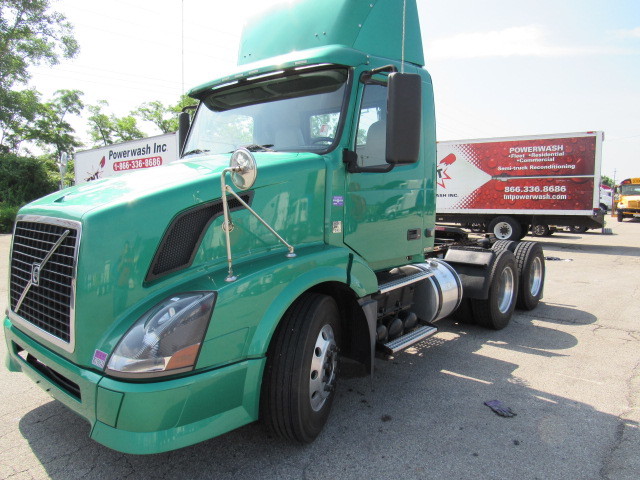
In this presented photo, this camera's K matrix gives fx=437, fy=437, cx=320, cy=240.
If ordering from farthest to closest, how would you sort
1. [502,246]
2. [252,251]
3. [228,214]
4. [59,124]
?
[59,124], [502,246], [252,251], [228,214]

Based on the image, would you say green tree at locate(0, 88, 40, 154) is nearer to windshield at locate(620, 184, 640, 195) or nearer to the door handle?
the door handle

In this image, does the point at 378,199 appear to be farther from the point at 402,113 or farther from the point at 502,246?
the point at 502,246

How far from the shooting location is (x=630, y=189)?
30.0 meters

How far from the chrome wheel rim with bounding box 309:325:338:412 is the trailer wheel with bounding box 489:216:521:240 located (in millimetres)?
13919

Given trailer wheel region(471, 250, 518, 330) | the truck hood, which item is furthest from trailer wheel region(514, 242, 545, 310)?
the truck hood

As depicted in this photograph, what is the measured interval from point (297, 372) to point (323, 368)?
1.34 feet

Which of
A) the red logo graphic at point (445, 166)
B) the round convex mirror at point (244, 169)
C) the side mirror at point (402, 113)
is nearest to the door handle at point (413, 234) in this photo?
the side mirror at point (402, 113)

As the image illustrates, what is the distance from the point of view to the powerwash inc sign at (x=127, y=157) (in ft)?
44.4

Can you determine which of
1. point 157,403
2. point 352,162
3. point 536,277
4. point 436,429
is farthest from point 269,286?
point 536,277

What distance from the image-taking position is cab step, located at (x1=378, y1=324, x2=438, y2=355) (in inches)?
139

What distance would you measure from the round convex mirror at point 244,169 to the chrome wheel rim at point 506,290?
463cm

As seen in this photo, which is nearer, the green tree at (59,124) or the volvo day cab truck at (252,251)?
the volvo day cab truck at (252,251)

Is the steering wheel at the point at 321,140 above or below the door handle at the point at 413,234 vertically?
above

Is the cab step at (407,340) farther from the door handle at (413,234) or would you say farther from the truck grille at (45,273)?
the truck grille at (45,273)
